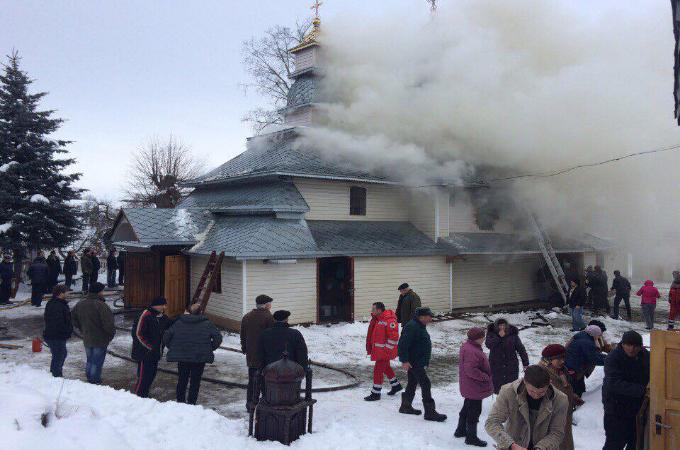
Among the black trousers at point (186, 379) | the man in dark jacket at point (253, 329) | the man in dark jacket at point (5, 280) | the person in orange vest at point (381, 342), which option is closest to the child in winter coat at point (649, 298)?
the person in orange vest at point (381, 342)

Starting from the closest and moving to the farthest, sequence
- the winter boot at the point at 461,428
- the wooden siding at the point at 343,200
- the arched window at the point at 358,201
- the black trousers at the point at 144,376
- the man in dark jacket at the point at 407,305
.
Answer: the winter boot at the point at 461,428 → the black trousers at the point at 144,376 → the man in dark jacket at the point at 407,305 → the wooden siding at the point at 343,200 → the arched window at the point at 358,201

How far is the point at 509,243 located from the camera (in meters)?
22.0

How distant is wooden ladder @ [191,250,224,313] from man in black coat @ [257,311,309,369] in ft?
26.7

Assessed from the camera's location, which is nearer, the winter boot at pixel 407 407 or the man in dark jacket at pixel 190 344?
the man in dark jacket at pixel 190 344

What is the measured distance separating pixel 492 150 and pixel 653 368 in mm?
16220

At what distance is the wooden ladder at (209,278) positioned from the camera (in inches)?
Result: 629

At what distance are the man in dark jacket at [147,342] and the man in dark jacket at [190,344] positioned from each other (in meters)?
0.44

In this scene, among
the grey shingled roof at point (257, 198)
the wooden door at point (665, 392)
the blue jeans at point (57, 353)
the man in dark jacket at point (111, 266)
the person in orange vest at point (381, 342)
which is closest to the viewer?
the wooden door at point (665, 392)

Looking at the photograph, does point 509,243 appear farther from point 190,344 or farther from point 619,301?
point 190,344

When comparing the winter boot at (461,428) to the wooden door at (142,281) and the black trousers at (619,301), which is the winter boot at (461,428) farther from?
the wooden door at (142,281)

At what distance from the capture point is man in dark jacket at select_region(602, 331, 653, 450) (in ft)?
19.3

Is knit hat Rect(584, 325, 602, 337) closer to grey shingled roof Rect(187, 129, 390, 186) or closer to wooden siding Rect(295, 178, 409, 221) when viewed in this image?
grey shingled roof Rect(187, 129, 390, 186)

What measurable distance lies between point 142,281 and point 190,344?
483 inches

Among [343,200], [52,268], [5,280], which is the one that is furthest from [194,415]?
[52,268]
